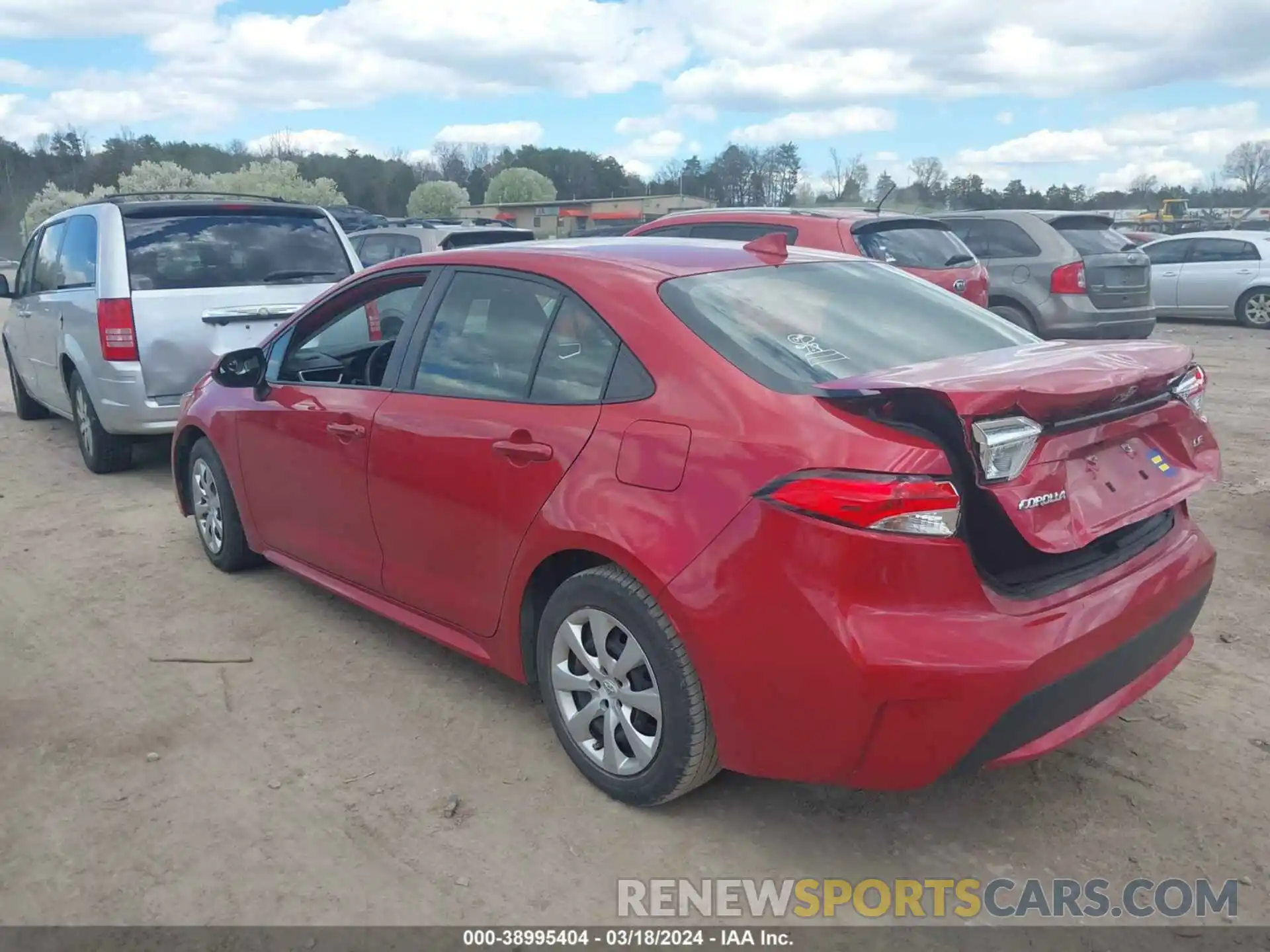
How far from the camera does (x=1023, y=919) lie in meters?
2.67

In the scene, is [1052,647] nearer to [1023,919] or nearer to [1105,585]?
[1105,585]

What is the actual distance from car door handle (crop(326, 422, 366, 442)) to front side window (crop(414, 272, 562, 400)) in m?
0.34

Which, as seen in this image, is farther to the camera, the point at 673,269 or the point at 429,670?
the point at 429,670

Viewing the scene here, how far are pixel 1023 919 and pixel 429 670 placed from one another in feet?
7.79

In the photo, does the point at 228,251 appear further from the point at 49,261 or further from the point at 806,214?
the point at 806,214

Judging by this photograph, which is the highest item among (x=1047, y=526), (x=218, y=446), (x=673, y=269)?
(x=673, y=269)

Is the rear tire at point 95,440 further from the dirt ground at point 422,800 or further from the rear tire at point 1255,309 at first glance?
the rear tire at point 1255,309

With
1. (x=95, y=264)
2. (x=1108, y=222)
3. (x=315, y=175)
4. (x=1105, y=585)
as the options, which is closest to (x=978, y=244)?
(x=1108, y=222)

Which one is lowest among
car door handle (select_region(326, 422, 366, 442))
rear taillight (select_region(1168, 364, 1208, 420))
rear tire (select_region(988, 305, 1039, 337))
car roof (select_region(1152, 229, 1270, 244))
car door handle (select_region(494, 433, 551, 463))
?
rear tire (select_region(988, 305, 1039, 337))

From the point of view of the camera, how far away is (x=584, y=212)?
50.3 meters

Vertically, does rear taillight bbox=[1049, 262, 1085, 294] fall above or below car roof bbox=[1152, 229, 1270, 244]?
below

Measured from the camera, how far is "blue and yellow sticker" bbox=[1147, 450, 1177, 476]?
2.94 metres

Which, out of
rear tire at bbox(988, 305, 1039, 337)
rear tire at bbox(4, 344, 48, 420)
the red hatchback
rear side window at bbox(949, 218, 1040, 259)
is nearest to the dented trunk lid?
the red hatchback

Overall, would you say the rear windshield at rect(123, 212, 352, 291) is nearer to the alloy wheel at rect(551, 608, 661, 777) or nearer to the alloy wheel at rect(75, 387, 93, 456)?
the alloy wheel at rect(75, 387, 93, 456)
